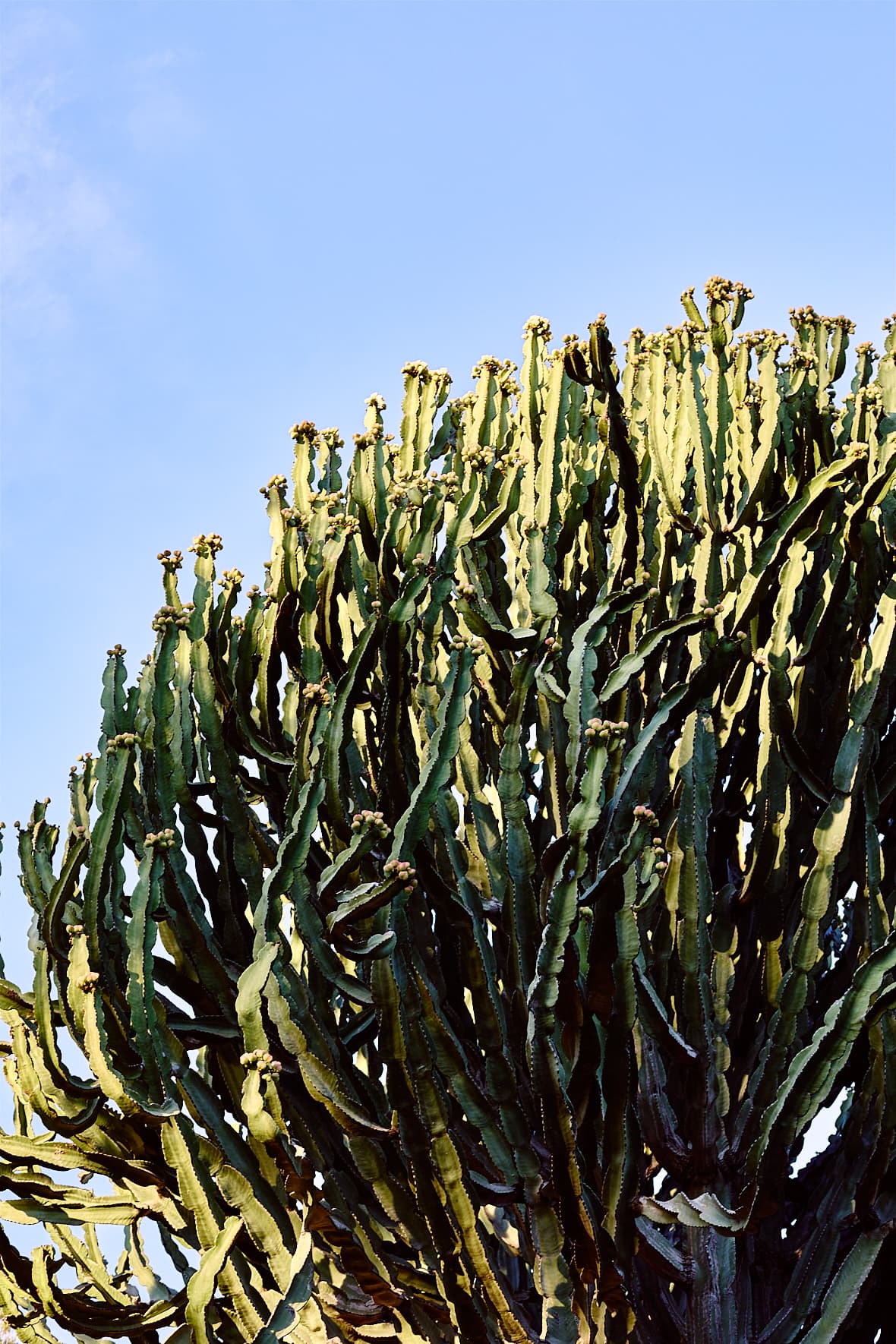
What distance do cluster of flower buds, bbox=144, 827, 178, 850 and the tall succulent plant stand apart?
88 mm

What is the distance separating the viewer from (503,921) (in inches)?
155

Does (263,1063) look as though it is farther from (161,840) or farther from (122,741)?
(122,741)

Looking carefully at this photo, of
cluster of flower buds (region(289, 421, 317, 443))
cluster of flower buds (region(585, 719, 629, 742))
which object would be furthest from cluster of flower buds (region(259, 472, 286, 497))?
cluster of flower buds (region(585, 719, 629, 742))

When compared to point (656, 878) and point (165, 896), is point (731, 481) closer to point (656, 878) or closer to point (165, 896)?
point (656, 878)

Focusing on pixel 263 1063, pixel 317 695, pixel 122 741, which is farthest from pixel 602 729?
pixel 122 741

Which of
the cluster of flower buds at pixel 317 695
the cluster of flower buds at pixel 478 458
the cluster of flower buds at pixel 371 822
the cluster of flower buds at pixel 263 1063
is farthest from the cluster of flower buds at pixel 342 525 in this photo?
the cluster of flower buds at pixel 263 1063

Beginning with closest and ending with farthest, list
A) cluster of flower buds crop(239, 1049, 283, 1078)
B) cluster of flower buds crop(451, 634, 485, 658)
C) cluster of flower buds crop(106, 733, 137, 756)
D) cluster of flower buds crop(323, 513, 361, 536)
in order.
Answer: cluster of flower buds crop(239, 1049, 283, 1078) < cluster of flower buds crop(106, 733, 137, 756) < cluster of flower buds crop(451, 634, 485, 658) < cluster of flower buds crop(323, 513, 361, 536)

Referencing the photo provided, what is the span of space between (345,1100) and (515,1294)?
1041mm

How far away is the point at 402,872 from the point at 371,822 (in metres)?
0.20

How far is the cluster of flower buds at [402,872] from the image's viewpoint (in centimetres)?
352

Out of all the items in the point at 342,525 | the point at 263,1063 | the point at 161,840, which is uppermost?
the point at 342,525

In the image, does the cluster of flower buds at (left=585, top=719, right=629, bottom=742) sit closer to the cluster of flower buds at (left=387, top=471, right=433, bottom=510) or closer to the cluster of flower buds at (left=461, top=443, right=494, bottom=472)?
the cluster of flower buds at (left=387, top=471, right=433, bottom=510)

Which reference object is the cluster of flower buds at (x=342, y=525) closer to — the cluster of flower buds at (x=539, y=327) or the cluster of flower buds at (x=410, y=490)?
the cluster of flower buds at (x=410, y=490)

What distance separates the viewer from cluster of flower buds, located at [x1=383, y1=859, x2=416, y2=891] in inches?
138
